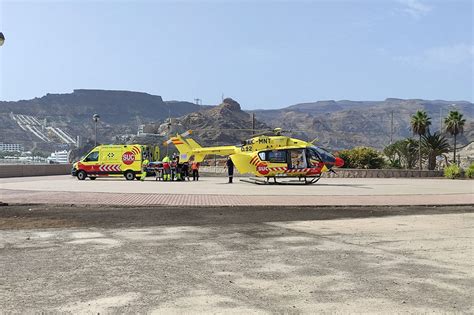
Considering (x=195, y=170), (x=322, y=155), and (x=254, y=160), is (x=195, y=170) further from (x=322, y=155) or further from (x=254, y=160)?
(x=322, y=155)

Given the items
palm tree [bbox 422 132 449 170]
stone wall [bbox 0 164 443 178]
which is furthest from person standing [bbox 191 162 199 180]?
palm tree [bbox 422 132 449 170]

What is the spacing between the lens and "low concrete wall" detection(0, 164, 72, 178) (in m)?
34.4

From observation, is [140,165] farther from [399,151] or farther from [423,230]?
[399,151]

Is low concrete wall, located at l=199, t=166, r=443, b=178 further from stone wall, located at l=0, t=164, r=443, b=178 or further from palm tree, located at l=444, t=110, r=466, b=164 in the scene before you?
palm tree, located at l=444, t=110, r=466, b=164

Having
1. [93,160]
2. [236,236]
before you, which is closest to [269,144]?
[93,160]

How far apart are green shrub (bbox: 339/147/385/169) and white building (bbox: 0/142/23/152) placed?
11449 cm

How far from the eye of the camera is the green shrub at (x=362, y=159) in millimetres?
42125

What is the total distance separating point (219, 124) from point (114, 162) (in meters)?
123

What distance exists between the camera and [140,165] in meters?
31.1

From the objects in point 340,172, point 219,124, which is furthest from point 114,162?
point 219,124

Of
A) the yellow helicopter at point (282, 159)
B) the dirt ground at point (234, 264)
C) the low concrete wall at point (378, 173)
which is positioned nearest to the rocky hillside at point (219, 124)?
the low concrete wall at point (378, 173)

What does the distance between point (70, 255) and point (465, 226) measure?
8.07 m

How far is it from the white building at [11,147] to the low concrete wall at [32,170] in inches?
4014

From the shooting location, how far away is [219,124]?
506ft
